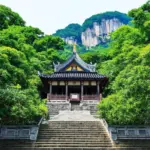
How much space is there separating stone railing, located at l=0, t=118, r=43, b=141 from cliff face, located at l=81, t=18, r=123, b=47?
91196 millimetres

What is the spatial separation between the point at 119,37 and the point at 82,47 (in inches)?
2721

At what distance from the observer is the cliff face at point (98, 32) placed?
10625 centimetres

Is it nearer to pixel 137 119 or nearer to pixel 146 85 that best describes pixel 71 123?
pixel 137 119

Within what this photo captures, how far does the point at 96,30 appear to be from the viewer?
359ft

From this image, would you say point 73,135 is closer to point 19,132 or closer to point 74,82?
point 19,132

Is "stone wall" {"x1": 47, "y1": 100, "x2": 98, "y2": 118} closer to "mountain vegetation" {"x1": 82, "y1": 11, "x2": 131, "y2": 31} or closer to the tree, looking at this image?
the tree

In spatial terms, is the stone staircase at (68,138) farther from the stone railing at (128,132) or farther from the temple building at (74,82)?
the temple building at (74,82)

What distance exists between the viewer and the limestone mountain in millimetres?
106969

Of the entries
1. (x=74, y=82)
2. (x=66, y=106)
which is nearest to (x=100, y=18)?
(x=74, y=82)

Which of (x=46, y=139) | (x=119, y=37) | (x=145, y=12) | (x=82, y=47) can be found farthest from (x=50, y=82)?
(x=82, y=47)

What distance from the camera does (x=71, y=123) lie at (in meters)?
18.8

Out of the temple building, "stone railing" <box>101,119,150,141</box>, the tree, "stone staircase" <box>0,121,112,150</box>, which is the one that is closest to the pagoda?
the temple building

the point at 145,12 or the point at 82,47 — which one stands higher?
the point at 82,47

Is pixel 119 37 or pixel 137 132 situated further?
pixel 119 37
